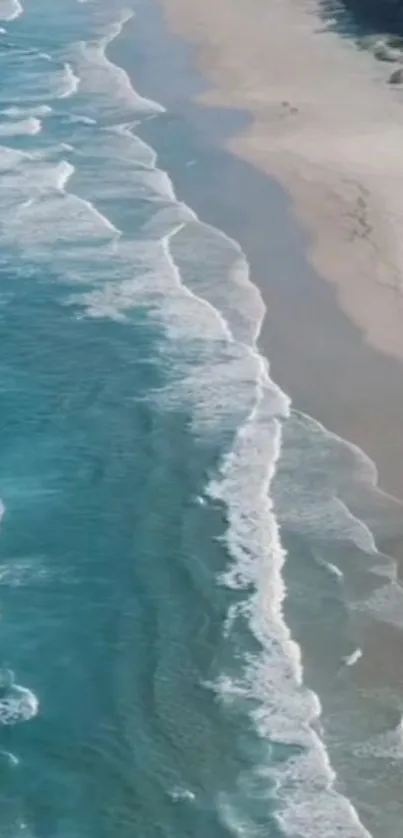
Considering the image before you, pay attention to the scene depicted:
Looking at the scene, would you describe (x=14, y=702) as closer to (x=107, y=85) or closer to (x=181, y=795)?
(x=181, y=795)

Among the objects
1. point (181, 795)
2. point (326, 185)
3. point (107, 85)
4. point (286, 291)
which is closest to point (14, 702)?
point (181, 795)

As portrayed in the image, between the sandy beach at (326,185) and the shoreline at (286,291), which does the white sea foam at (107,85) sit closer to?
the shoreline at (286,291)

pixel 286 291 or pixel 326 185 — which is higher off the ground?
pixel 286 291

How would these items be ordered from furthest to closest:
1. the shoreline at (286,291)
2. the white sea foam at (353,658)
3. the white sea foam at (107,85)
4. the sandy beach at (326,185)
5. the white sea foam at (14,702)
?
the white sea foam at (107,85), the sandy beach at (326,185), the shoreline at (286,291), the white sea foam at (353,658), the white sea foam at (14,702)

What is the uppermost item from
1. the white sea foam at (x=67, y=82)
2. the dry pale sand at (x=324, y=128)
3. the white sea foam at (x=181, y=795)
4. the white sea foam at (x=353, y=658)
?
the white sea foam at (x=353, y=658)

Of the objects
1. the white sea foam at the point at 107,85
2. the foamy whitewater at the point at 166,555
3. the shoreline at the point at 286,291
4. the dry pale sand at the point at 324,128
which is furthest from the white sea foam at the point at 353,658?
the white sea foam at the point at 107,85

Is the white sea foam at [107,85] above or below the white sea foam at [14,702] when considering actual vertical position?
below
